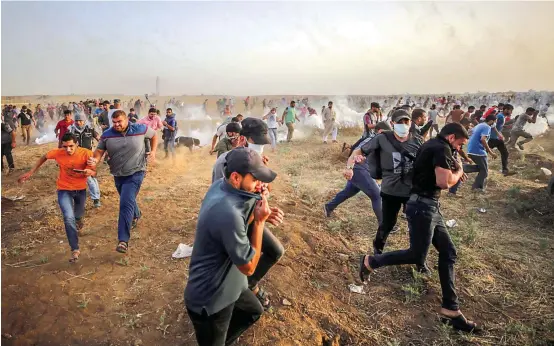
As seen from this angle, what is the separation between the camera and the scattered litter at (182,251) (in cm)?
469

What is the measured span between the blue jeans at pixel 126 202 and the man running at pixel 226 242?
2.68 metres

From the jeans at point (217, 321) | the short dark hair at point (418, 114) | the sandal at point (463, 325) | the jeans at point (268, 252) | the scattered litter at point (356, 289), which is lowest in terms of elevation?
the scattered litter at point (356, 289)

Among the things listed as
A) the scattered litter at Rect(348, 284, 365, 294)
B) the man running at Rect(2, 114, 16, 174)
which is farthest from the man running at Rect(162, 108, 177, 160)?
the scattered litter at Rect(348, 284, 365, 294)

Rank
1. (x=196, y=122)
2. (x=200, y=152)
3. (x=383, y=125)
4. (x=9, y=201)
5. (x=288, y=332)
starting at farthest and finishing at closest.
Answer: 1. (x=196, y=122)
2. (x=200, y=152)
3. (x=9, y=201)
4. (x=383, y=125)
5. (x=288, y=332)

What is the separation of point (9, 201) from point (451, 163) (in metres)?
8.40

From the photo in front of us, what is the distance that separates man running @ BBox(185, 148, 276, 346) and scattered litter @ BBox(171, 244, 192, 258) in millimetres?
2451

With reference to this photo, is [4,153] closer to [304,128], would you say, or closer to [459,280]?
[459,280]

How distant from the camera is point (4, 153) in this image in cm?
1036

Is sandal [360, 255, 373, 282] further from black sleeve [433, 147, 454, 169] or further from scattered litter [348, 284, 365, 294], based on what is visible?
black sleeve [433, 147, 454, 169]

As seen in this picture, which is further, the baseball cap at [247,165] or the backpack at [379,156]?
the backpack at [379,156]

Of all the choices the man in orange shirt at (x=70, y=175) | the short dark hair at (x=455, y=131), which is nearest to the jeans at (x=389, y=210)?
the short dark hair at (x=455, y=131)

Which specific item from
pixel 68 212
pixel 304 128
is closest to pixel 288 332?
pixel 68 212

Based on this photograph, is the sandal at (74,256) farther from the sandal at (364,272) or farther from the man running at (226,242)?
the sandal at (364,272)

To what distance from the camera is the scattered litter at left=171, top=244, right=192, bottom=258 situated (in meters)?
4.69
